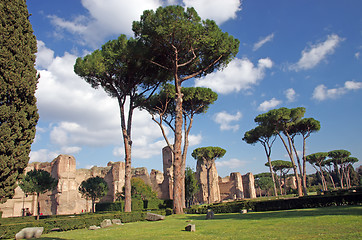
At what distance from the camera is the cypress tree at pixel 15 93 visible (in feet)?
28.6

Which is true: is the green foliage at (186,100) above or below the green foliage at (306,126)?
above

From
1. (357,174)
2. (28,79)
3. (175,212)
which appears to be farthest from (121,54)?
(357,174)

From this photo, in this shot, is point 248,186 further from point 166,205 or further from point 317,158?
point 166,205

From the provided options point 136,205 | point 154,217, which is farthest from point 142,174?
point 154,217

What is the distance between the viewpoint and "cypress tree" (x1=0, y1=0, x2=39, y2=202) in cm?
870

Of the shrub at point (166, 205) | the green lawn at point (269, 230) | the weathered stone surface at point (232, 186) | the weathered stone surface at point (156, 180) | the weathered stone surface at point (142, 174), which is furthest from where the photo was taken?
the weathered stone surface at point (232, 186)

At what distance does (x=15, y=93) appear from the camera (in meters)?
9.32

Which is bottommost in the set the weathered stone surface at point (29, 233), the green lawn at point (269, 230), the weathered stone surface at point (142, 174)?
the weathered stone surface at point (29, 233)

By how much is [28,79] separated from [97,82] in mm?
7557

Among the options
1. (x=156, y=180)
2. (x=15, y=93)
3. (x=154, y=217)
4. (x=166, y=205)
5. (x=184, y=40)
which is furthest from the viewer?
(x=156, y=180)

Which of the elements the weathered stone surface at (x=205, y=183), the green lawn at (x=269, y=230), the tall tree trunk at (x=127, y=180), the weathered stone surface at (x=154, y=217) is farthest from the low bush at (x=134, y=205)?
the green lawn at (x=269, y=230)

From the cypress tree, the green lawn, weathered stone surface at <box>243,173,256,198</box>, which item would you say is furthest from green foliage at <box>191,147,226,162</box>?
the cypress tree

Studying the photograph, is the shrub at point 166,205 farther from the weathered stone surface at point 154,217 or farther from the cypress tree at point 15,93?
the cypress tree at point 15,93

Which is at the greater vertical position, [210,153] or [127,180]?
[210,153]
